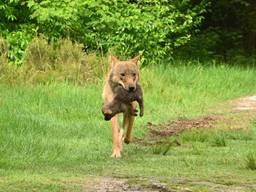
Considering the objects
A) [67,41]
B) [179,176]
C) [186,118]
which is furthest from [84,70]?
[179,176]

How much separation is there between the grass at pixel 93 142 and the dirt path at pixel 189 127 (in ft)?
0.49

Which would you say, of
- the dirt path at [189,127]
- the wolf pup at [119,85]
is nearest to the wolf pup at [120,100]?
the wolf pup at [119,85]

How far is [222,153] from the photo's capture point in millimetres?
10617

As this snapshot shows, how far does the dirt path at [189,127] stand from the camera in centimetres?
773

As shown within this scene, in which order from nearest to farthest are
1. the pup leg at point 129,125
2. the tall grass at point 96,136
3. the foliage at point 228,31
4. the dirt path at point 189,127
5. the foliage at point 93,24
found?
the dirt path at point 189,127
the tall grass at point 96,136
the pup leg at point 129,125
the foliage at point 93,24
the foliage at point 228,31

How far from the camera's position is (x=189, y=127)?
538 inches

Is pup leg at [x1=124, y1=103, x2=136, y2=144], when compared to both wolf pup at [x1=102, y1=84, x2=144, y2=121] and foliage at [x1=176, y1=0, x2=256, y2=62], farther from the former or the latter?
foliage at [x1=176, y1=0, x2=256, y2=62]

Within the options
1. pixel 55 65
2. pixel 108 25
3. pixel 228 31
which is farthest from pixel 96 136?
pixel 228 31

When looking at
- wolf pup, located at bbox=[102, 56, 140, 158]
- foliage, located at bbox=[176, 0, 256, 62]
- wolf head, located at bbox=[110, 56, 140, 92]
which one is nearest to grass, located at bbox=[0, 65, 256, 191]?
wolf pup, located at bbox=[102, 56, 140, 158]

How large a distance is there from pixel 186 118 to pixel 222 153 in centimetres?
431

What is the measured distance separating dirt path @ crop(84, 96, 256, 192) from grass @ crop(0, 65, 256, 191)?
0.15 meters

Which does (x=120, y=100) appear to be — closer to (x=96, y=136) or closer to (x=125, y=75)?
(x=125, y=75)

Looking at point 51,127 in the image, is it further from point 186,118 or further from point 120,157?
point 186,118

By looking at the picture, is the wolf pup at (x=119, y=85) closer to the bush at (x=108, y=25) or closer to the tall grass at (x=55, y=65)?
the tall grass at (x=55, y=65)
